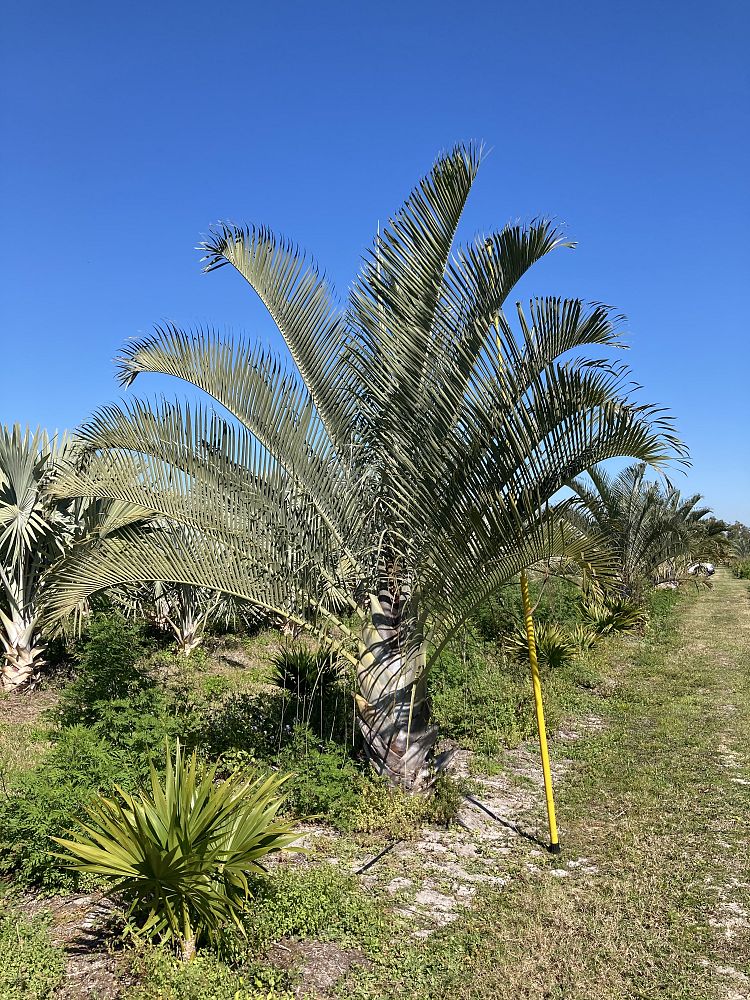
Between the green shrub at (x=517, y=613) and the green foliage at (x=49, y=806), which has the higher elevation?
the green shrub at (x=517, y=613)

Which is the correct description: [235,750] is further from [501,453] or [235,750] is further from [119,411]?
[501,453]

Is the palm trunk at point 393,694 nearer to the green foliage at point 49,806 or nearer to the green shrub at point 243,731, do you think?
the green shrub at point 243,731

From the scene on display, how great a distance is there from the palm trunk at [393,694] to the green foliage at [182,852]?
180cm

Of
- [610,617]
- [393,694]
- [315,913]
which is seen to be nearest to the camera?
[315,913]

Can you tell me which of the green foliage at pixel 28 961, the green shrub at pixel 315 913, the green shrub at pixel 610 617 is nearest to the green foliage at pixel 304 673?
the green shrub at pixel 315 913

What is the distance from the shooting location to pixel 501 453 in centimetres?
461

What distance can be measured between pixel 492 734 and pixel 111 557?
4639 mm

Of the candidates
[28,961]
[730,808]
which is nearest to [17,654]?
[28,961]

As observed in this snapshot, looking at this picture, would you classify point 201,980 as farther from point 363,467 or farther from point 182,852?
point 363,467

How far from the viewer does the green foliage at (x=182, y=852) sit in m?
3.58

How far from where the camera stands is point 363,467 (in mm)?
5938

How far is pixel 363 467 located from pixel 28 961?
3.89 meters

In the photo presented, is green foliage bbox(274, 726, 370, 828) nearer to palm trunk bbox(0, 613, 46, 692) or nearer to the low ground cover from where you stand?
the low ground cover

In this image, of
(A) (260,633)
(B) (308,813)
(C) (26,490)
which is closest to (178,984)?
(B) (308,813)
